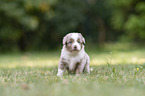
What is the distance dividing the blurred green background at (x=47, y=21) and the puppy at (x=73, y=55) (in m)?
12.2

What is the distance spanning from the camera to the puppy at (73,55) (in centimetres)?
439

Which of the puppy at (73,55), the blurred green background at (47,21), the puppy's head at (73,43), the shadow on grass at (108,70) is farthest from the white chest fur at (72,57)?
the blurred green background at (47,21)

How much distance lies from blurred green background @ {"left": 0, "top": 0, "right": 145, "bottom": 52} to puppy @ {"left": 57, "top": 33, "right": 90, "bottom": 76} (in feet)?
40.0

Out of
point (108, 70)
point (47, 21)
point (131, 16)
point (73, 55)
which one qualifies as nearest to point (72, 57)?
point (73, 55)

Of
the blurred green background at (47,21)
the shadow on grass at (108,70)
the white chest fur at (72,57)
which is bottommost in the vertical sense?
the shadow on grass at (108,70)

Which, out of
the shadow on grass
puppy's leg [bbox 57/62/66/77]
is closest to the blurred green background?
the shadow on grass

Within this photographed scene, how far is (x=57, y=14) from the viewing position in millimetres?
20297

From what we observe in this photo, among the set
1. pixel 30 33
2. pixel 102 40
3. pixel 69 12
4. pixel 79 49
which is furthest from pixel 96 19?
pixel 79 49

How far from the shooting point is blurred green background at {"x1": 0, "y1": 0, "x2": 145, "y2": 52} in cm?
1656

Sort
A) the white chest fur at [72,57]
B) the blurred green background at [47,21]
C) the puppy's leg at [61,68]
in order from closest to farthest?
the white chest fur at [72,57] < the puppy's leg at [61,68] < the blurred green background at [47,21]

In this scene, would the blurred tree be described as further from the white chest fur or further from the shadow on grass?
the white chest fur

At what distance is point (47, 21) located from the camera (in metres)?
20.5

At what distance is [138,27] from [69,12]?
7.20 meters

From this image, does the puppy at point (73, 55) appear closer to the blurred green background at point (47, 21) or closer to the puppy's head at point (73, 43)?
the puppy's head at point (73, 43)
